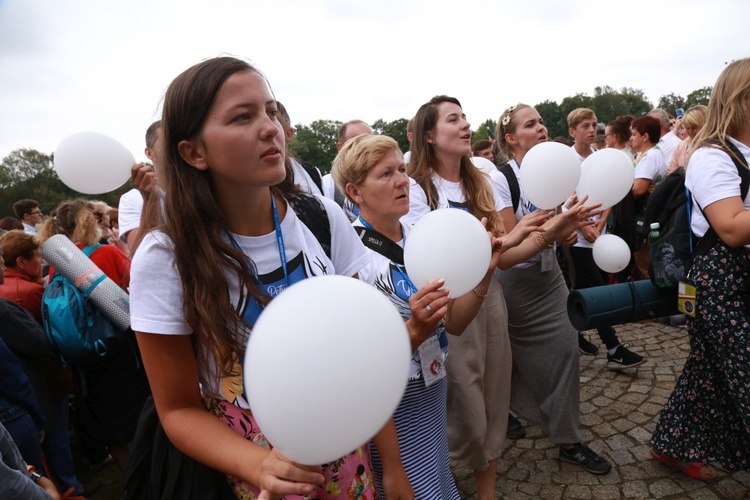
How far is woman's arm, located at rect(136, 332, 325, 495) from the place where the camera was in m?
1.17

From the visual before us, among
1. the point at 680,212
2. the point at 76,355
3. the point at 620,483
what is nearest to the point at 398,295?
the point at 680,212

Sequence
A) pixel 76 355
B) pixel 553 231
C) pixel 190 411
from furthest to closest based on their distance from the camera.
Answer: pixel 76 355
pixel 553 231
pixel 190 411

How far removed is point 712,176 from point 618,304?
96cm

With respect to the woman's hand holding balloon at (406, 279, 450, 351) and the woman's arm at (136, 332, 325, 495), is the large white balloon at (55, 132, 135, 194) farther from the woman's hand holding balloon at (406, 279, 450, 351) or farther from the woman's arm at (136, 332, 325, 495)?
the woman's hand holding balloon at (406, 279, 450, 351)

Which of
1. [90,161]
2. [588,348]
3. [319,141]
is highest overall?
[319,141]

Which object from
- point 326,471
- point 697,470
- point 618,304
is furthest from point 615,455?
point 326,471

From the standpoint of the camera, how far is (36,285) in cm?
365

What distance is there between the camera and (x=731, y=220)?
220cm

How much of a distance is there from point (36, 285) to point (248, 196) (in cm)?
324

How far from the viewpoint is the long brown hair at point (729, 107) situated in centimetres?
237

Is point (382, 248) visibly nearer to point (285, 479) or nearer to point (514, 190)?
point (285, 479)

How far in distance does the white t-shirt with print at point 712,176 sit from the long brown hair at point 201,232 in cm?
225

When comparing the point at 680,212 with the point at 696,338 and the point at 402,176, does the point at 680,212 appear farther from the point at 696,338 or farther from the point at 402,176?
the point at 402,176

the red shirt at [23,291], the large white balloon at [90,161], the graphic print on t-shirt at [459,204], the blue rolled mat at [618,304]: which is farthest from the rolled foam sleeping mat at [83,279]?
the blue rolled mat at [618,304]
